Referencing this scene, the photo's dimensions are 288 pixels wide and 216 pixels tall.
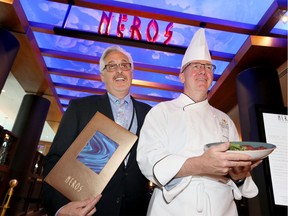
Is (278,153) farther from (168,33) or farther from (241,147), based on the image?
(168,33)

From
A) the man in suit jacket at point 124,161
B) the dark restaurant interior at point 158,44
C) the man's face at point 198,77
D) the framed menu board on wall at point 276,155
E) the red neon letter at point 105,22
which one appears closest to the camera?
the man in suit jacket at point 124,161

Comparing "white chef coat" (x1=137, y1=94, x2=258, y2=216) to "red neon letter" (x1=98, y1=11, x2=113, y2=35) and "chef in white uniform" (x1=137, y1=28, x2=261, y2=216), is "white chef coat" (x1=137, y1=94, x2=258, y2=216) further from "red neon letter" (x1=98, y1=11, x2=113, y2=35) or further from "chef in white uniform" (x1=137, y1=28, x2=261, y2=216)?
"red neon letter" (x1=98, y1=11, x2=113, y2=35)

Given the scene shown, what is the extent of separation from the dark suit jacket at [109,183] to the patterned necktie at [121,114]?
81mm

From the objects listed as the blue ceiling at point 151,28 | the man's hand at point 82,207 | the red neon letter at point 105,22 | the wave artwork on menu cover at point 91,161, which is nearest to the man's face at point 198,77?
the wave artwork on menu cover at point 91,161

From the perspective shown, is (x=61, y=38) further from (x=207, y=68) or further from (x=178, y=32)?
(x=207, y=68)

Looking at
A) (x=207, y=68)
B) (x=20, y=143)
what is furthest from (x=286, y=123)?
(x=20, y=143)

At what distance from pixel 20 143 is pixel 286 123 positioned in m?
6.05

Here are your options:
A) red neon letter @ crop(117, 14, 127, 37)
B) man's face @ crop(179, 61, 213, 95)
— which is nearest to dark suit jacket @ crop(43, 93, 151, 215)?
man's face @ crop(179, 61, 213, 95)

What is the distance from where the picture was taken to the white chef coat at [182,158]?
42.7 inches

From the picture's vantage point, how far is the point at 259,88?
3518 millimetres

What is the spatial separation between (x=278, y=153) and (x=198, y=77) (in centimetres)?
119

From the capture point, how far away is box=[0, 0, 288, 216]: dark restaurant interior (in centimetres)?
338

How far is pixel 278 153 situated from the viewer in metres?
2.02

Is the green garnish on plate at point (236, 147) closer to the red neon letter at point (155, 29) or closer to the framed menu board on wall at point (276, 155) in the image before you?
the framed menu board on wall at point (276, 155)
